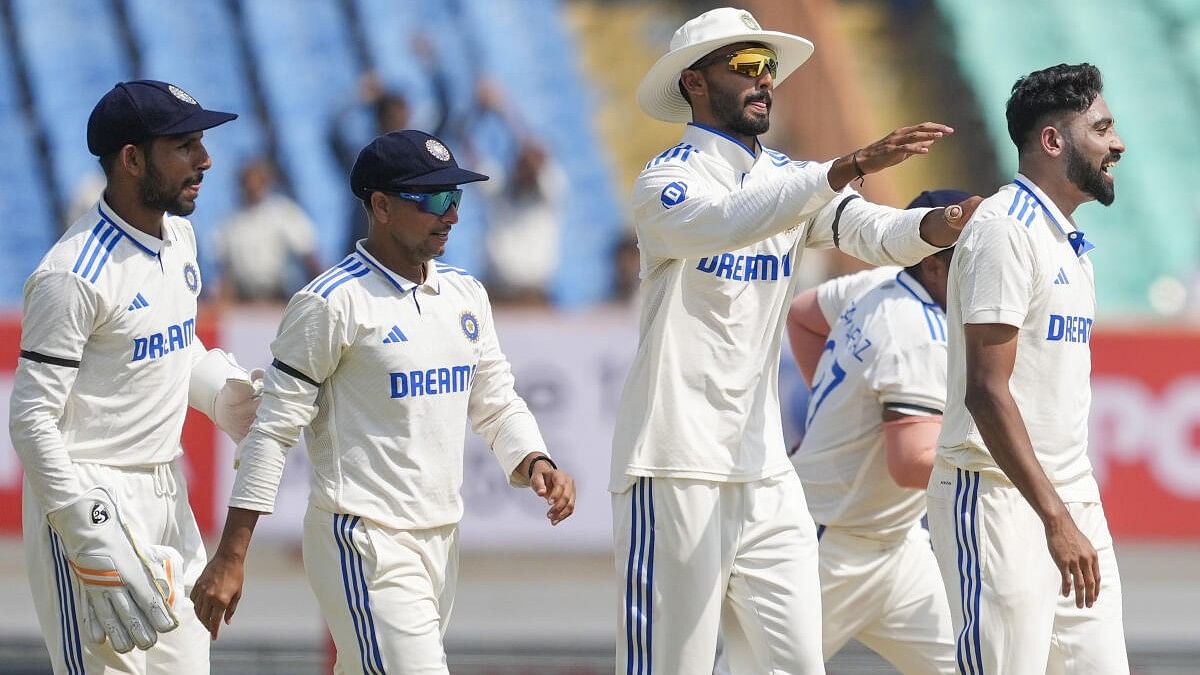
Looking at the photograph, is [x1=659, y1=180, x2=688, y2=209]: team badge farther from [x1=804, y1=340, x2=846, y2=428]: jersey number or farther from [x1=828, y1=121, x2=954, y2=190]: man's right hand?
[x1=804, y1=340, x2=846, y2=428]: jersey number

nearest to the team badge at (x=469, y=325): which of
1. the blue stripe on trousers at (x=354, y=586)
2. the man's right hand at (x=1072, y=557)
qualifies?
the blue stripe on trousers at (x=354, y=586)

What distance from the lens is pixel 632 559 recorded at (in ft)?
17.2

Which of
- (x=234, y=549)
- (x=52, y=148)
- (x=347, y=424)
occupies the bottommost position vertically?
(x=234, y=549)

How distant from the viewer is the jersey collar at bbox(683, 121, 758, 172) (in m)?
5.36

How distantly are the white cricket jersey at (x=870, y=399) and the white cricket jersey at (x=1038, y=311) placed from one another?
77 centimetres

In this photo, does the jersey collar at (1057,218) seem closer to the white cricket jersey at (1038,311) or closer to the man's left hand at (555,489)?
the white cricket jersey at (1038,311)

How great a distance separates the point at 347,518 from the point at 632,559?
2.78ft

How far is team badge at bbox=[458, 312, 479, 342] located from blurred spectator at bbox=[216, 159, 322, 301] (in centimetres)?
850

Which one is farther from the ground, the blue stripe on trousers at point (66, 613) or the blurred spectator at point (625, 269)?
the blurred spectator at point (625, 269)

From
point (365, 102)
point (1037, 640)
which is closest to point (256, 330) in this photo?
point (365, 102)

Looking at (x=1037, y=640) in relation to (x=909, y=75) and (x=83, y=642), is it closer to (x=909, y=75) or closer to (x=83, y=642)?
(x=83, y=642)

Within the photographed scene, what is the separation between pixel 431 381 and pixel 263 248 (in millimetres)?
9032

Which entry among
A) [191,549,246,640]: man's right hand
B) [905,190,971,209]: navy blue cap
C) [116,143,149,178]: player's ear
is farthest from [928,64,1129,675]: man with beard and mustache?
[116,143,149,178]: player's ear

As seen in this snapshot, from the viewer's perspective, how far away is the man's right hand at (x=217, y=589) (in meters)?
4.89
